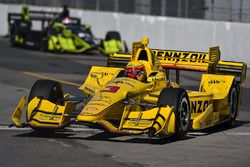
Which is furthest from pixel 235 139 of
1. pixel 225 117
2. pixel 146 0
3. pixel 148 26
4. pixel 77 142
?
pixel 146 0

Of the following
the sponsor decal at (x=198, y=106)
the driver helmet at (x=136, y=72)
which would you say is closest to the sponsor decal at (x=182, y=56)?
the sponsor decal at (x=198, y=106)

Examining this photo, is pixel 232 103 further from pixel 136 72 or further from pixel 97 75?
pixel 97 75

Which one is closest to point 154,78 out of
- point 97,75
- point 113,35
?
point 97,75

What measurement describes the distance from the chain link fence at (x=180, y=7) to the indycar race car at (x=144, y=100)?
40.0ft

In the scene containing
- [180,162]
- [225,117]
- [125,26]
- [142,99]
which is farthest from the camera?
[125,26]

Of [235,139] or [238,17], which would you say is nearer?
[235,139]

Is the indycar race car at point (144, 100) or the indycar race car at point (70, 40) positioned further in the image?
the indycar race car at point (70, 40)

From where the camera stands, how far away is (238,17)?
86.1 feet

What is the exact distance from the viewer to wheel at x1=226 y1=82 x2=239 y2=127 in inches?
529

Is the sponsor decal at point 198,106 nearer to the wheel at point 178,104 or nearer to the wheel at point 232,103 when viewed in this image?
the wheel at point 178,104

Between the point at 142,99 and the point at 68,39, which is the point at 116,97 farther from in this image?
the point at 68,39

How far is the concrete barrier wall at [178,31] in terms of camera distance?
25719mm

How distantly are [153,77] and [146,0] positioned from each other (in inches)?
819

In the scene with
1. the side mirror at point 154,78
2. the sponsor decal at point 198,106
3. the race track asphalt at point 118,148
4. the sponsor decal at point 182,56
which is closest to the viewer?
the race track asphalt at point 118,148
